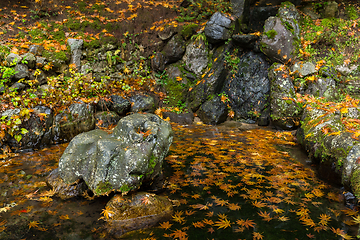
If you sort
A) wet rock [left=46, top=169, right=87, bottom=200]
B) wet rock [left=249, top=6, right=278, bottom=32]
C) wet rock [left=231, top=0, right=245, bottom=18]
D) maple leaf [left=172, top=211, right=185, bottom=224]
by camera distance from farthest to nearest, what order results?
wet rock [left=231, top=0, right=245, bottom=18] → wet rock [left=249, top=6, right=278, bottom=32] → wet rock [left=46, top=169, right=87, bottom=200] → maple leaf [left=172, top=211, right=185, bottom=224]

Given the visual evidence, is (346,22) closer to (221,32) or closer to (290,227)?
(221,32)

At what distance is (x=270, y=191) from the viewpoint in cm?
368

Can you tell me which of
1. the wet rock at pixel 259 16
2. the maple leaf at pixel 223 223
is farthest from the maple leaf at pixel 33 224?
the wet rock at pixel 259 16

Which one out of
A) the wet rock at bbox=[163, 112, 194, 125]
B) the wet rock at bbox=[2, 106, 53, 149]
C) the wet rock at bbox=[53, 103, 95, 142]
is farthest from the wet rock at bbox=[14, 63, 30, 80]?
the wet rock at bbox=[163, 112, 194, 125]

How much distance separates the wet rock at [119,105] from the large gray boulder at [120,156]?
3617 millimetres

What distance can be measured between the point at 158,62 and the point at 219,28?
2936 mm

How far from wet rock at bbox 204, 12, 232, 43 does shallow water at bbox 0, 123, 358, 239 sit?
5511mm

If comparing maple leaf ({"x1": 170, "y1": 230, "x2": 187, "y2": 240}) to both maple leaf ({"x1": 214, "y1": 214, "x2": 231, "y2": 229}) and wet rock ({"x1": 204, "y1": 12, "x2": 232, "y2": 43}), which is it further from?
wet rock ({"x1": 204, "y1": 12, "x2": 232, "y2": 43})

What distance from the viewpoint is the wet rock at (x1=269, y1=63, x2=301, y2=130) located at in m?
6.90

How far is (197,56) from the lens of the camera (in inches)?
369

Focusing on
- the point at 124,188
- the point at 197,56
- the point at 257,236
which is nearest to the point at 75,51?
the point at 197,56

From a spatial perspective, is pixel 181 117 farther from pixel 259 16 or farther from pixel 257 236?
pixel 257 236

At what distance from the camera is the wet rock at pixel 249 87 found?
26.3ft

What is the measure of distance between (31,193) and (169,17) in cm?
925
